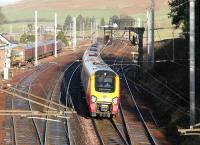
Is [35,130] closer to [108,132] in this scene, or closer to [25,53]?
[108,132]

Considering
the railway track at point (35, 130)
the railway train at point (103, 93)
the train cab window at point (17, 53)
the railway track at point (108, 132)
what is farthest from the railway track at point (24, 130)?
the train cab window at point (17, 53)

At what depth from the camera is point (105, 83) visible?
31.7m

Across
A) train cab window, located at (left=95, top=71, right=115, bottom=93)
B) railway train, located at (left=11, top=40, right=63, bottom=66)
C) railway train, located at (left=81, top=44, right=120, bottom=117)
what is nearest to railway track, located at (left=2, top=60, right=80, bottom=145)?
railway train, located at (left=81, top=44, right=120, bottom=117)

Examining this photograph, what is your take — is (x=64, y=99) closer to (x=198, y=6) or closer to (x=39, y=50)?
(x=198, y=6)

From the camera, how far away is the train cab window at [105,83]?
3152 cm

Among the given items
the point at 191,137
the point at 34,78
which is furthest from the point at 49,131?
the point at 34,78

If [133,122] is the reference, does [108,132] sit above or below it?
below

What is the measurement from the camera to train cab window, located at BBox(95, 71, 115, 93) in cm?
3152

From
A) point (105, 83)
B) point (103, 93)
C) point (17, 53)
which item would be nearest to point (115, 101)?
point (103, 93)

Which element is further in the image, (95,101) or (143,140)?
(95,101)

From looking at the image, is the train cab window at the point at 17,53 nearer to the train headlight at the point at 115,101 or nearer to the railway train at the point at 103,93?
the railway train at the point at 103,93

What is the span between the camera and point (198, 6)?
106ft

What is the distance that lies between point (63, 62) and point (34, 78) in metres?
19.7

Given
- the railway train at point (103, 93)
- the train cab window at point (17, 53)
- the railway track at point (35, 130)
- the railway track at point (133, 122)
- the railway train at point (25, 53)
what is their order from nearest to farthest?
1. the railway track at point (35, 130)
2. the railway track at point (133, 122)
3. the railway train at point (103, 93)
4. the train cab window at point (17, 53)
5. the railway train at point (25, 53)
